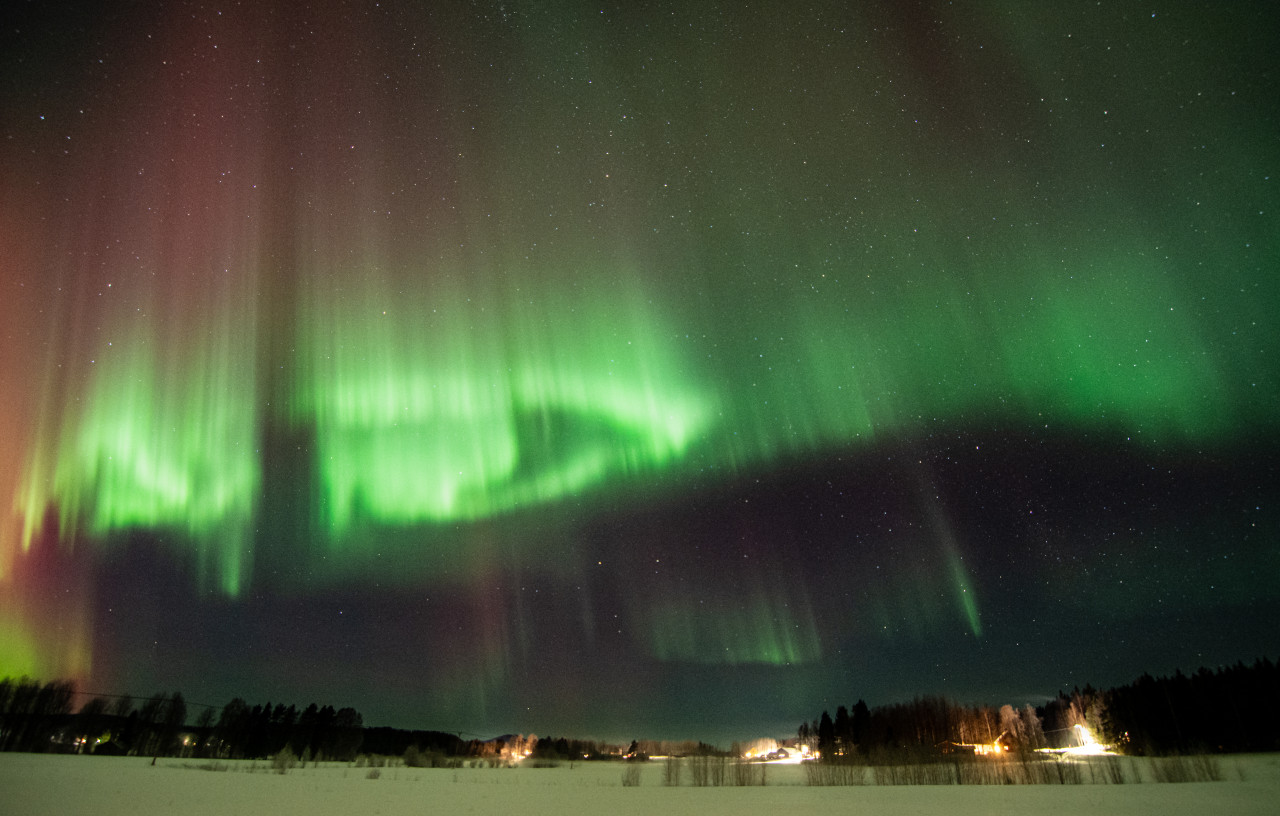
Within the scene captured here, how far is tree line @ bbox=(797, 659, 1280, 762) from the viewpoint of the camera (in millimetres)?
61594

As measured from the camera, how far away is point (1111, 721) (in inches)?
2960

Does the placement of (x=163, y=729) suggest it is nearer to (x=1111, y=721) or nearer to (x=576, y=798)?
(x=576, y=798)

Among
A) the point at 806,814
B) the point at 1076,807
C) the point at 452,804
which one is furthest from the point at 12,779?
the point at 1076,807

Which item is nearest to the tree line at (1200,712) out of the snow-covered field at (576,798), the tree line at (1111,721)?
the tree line at (1111,721)

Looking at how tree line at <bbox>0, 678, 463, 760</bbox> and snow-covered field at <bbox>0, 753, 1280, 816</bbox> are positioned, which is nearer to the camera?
snow-covered field at <bbox>0, 753, 1280, 816</bbox>

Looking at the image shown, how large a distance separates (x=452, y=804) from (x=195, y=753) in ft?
289

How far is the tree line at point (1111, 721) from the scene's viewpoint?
202 feet

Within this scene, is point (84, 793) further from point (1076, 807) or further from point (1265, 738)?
point (1265, 738)

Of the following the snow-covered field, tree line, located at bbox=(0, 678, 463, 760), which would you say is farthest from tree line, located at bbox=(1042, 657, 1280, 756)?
tree line, located at bbox=(0, 678, 463, 760)

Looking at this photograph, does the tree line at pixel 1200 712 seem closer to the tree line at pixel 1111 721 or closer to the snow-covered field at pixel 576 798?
the tree line at pixel 1111 721

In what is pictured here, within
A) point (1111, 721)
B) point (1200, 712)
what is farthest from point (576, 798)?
point (1111, 721)

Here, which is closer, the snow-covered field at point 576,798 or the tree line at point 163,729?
the snow-covered field at point 576,798

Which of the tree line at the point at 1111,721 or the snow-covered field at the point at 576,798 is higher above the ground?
the snow-covered field at the point at 576,798

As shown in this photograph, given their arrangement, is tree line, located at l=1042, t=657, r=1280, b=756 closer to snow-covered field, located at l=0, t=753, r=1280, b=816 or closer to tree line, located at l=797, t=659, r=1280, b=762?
tree line, located at l=797, t=659, r=1280, b=762
